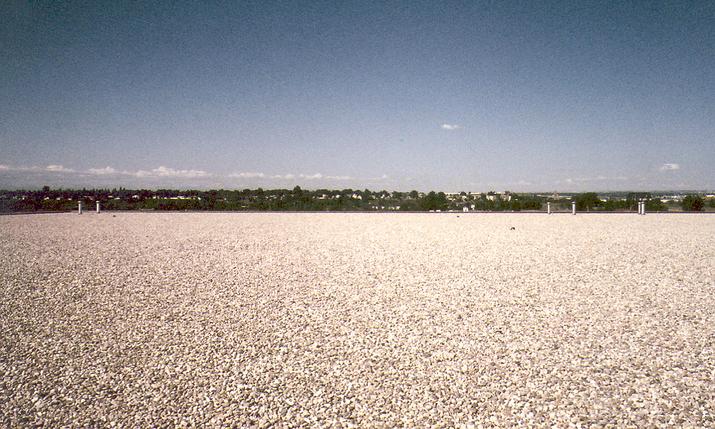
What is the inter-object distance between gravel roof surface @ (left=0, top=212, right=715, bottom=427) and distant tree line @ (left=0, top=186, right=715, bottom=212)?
2335 cm

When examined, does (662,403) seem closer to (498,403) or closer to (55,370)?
(498,403)

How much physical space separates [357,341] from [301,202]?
31.2 m

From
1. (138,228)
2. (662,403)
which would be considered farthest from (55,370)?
(138,228)

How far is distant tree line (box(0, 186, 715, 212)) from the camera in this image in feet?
105

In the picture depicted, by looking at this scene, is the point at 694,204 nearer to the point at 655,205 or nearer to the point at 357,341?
the point at 655,205

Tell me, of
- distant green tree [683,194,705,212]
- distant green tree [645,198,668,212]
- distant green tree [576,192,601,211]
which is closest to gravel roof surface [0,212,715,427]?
distant green tree [576,192,601,211]

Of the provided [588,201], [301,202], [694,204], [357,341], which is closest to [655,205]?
[694,204]

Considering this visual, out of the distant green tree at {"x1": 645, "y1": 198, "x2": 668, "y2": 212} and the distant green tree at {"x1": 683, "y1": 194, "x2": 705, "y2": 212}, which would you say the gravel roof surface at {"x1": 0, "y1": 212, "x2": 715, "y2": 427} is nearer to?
the distant green tree at {"x1": 645, "y1": 198, "x2": 668, "y2": 212}

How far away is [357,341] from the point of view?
5.46m

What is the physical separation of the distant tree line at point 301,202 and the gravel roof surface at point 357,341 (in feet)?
76.6

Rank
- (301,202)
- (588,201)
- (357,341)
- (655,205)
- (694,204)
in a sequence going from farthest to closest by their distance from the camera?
(301,202) → (588,201) → (655,205) → (694,204) → (357,341)

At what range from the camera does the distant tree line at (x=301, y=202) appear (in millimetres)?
32156

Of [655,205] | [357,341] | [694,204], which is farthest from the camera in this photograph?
[655,205]

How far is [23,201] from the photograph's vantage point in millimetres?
32438
